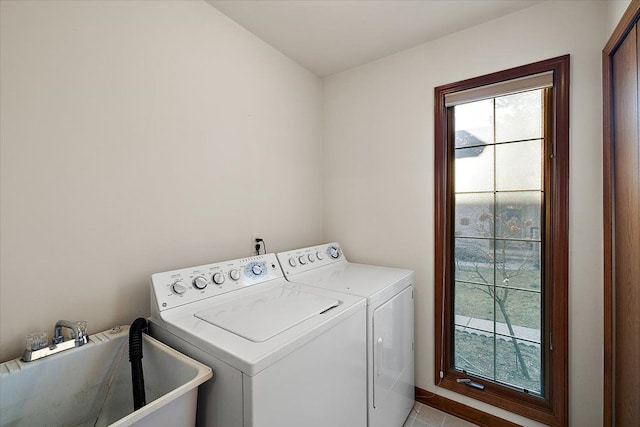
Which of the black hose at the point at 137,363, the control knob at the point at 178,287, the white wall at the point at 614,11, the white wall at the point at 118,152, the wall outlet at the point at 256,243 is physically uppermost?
the white wall at the point at 614,11

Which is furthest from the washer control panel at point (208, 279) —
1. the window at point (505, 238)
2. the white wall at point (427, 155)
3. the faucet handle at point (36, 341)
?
the window at point (505, 238)

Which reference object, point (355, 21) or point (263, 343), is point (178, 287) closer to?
point (263, 343)

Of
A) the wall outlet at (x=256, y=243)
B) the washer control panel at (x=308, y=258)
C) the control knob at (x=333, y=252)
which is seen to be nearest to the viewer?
the washer control panel at (x=308, y=258)

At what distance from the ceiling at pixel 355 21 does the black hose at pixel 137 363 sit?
5.76 feet

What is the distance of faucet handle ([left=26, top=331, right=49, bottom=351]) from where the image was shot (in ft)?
3.19

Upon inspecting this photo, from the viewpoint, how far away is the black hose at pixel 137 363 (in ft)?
3.21

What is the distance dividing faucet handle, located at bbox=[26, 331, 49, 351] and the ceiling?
1.81 metres

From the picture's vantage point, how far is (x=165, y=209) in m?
1.43

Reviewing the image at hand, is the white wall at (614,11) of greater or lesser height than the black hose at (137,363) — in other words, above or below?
above

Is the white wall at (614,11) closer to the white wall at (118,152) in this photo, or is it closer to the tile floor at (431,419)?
the white wall at (118,152)

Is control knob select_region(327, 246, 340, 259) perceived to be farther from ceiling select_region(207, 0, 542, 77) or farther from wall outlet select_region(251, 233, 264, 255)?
ceiling select_region(207, 0, 542, 77)

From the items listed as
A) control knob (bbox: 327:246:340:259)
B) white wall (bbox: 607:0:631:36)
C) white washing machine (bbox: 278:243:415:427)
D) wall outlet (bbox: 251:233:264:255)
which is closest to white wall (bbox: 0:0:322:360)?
wall outlet (bbox: 251:233:264:255)

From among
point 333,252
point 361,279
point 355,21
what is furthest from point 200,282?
point 355,21

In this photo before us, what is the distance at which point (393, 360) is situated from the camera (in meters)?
1.62
